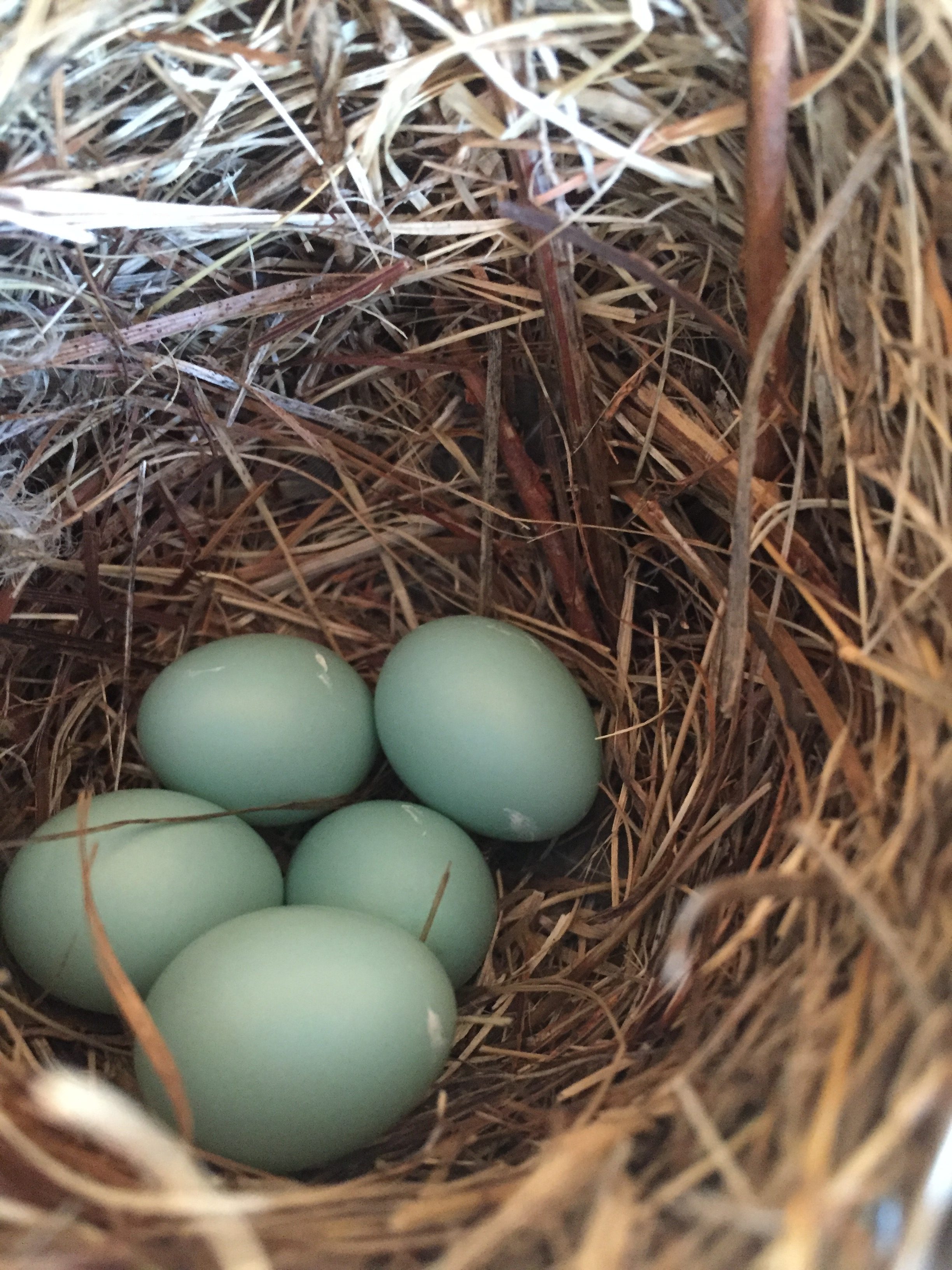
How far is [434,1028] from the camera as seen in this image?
27.7 inches

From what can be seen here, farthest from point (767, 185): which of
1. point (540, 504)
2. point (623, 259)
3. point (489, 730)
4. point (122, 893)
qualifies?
point (122, 893)

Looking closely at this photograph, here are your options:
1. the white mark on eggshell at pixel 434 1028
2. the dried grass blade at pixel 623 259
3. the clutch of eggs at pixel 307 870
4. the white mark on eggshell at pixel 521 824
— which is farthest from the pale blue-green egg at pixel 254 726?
the dried grass blade at pixel 623 259

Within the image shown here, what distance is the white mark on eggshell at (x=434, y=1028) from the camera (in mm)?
700

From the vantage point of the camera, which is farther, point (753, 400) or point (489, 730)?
point (489, 730)

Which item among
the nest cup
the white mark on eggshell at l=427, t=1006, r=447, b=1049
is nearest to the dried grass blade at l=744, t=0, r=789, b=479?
the nest cup

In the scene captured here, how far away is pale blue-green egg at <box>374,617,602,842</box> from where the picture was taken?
2.81ft

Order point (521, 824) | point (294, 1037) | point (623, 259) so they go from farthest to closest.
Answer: point (521, 824), point (623, 259), point (294, 1037)

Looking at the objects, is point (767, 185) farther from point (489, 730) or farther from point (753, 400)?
point (489, 730)

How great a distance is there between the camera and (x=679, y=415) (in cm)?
86

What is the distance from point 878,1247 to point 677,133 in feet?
2.31

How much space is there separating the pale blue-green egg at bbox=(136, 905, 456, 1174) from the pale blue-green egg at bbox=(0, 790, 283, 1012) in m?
0.07

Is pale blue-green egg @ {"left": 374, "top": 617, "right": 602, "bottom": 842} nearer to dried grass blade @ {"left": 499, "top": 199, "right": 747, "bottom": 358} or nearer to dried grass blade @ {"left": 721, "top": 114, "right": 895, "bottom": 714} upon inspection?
dried grass blade @ {"left": 721, "top": 114, "right": 895, "bottom": 714}

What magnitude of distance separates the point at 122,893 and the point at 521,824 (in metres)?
0.35

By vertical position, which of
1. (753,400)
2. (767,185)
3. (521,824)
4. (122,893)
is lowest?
(521,824)
